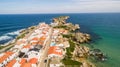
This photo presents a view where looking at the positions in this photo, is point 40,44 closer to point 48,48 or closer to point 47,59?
point 48,48

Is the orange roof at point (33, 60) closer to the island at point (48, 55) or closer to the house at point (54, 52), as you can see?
the island at point (48, 55)

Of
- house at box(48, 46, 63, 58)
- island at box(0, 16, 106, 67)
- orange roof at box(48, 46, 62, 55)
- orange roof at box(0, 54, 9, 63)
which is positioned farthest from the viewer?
orange roof at box(48, 46, 62, 55)

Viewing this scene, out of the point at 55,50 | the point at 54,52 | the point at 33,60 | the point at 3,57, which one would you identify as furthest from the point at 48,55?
the point at 3,57

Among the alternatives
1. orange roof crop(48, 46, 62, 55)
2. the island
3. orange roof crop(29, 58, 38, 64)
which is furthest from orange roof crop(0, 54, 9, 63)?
orange roof crop(48, 46, 62, 55)

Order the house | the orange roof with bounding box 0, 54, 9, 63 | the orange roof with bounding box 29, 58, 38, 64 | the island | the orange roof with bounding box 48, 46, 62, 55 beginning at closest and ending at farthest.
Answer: the orange roof with bounding box 29, 58, 38, 64, the island, the orange roof with bounding box 0, 54, 9, 63, the house, the orange roof with bounding box 48, 46, 62, 55

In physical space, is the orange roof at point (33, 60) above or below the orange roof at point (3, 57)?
above

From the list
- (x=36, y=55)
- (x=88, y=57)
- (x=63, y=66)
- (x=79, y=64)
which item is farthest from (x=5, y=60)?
(x=88, y=57)

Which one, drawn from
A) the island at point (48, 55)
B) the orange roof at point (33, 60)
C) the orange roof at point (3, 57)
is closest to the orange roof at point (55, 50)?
the island at point (48, 55)

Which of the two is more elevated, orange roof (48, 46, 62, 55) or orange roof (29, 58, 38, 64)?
orange roof (48, 46, 62, 55)

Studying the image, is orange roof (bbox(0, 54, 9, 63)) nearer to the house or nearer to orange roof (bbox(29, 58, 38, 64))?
orange roof (bbox(29, 58, 38, 64))

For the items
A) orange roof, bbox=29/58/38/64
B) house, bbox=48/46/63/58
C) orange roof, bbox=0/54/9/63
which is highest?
house, bbox=48/46/63/58

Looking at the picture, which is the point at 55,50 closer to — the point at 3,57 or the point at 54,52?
the point at 54,52
